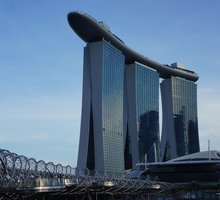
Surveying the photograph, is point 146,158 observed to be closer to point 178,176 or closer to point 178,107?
point 178,176

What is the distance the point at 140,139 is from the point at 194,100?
4019 centimetres

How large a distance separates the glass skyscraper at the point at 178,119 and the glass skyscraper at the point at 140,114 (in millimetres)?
12827

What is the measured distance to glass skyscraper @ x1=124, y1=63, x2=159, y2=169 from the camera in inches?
5994

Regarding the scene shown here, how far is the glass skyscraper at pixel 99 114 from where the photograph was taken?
12469cm

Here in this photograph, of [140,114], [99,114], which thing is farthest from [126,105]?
[99,114]

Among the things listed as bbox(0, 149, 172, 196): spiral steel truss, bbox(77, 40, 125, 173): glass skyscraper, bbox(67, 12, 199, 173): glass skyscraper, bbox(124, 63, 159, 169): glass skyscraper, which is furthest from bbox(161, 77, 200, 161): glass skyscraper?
bbox(0, 149, 172, 196): spiral steel truss

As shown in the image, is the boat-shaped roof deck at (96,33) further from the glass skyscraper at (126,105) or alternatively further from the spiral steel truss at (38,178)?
the spiral steel truss at (38,178)

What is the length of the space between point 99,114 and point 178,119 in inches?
2402

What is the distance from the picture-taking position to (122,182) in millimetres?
70875

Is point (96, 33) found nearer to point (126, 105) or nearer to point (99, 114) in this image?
point (99, 114)

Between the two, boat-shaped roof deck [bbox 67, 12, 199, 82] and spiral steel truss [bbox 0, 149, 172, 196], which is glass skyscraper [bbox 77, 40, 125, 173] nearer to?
boat-shaped roof deck [bbox 67, 12, 199, 82]

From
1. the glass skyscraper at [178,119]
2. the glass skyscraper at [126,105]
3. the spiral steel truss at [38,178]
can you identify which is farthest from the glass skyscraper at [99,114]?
the spiral steel truss at [38,178]

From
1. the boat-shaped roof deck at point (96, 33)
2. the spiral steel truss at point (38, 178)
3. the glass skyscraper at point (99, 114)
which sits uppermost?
the boat-shaped roof deck at point (96, 33)

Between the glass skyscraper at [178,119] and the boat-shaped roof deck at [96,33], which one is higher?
the boat-shaped roof deck at [96,33]
